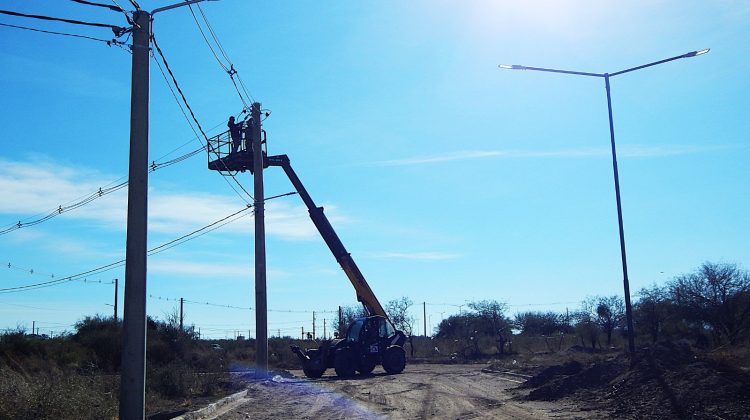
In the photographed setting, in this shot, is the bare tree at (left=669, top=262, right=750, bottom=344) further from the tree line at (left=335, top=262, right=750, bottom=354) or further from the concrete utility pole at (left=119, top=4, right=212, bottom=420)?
the concrete utility pole at (left=119, top=4, right=212, bottom=420)

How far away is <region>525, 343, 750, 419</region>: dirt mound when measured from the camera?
14195 mm

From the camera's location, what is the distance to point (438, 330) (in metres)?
101

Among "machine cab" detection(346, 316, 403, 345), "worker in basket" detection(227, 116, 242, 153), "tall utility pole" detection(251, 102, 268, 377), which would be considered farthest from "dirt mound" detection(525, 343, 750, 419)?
"worker in basket" detection(227, 116, 242, 153)

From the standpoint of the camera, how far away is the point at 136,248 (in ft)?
39.8

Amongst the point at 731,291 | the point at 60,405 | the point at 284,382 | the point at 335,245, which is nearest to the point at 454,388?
the point at 284,382

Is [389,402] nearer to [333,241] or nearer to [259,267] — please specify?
[259,267]

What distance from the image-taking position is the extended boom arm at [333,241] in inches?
1345

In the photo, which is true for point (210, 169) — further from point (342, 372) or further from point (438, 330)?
point (438, 330)

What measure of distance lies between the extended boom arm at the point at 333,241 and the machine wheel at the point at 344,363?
3.25 metres

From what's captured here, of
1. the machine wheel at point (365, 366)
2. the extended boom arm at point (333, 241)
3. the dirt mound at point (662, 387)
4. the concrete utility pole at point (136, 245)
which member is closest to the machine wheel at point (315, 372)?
the machine wheel at point (365, 366)

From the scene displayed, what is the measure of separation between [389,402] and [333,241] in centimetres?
1528

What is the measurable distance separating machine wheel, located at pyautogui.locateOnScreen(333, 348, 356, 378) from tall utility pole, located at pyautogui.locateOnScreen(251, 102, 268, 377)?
622 centimetres

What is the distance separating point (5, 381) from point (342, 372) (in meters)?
21.4

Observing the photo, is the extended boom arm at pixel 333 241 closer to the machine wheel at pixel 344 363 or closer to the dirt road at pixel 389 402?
the machine wheel at pixel 344 363
